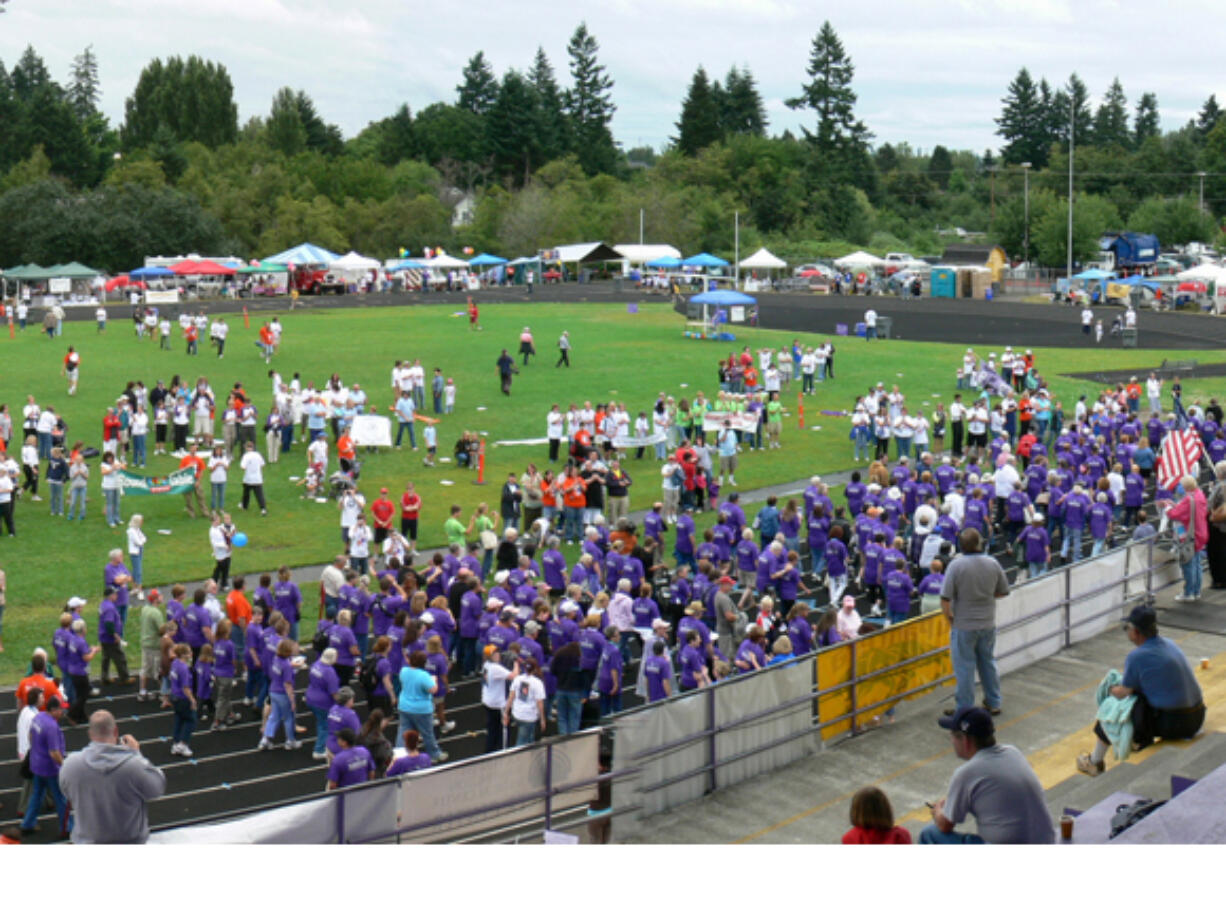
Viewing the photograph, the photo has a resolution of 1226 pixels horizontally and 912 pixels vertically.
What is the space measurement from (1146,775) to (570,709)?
239 inches

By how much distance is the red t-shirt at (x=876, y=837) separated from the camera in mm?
6410

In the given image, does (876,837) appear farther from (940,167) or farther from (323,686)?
(940,167)

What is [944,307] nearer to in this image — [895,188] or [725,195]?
→ [725,195]

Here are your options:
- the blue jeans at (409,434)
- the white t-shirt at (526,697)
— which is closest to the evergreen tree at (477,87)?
the blue jeans at (409,434)

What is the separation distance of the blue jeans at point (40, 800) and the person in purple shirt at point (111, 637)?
3.74 m

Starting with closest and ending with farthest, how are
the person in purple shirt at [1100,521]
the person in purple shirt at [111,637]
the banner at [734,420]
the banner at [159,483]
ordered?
the person in purple shirt at [111,637] < the person in purple shirt at [1100,521] < the banner at [159,483] < the banner at [734,420]

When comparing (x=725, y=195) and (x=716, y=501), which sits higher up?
(x=725, y=195)

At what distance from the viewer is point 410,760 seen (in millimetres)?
10562

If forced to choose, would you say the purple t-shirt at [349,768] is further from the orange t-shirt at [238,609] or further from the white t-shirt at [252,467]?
the white t-shirt at [252,467]

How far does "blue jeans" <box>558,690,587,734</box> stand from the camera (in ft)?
44.6

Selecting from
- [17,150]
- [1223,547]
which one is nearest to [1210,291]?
[1223,547]

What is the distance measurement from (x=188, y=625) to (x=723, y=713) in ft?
23.9

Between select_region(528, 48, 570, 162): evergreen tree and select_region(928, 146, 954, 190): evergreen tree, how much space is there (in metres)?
45.4

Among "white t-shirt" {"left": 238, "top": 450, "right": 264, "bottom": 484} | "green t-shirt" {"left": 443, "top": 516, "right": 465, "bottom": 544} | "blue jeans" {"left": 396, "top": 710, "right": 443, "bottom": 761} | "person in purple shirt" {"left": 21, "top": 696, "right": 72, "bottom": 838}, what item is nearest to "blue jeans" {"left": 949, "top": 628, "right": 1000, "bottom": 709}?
"blue jeans" {"left": 396, "top": 710, "right": 443, "bottom": 761}
